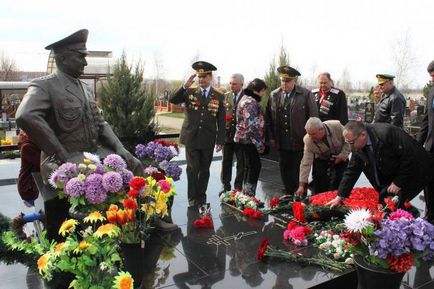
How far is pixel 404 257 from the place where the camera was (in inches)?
93.7

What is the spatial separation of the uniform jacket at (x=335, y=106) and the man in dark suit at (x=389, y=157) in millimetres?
2050

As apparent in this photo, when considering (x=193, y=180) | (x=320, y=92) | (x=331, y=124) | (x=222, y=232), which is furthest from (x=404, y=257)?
(x=320, y=92)

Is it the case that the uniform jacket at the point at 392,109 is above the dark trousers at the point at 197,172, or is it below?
above

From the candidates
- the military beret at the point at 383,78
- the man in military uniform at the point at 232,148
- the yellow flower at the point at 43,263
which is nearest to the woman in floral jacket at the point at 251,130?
the man in military uniform at the point at 232,148

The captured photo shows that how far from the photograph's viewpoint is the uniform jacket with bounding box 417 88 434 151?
4445 millimetres

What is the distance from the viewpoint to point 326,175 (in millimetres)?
5301

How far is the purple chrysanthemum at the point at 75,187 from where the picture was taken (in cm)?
243

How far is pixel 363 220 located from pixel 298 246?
4.55ft

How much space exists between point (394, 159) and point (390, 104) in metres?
2.19

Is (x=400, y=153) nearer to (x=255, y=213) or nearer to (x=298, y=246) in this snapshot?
(x=298, y=246)

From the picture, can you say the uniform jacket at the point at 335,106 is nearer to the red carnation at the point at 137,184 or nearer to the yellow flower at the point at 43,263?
the red carnation at the point at 137,184

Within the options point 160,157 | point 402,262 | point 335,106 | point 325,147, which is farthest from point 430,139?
point 160,157

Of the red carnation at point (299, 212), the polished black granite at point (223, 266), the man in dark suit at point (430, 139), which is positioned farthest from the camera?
the man in dark suit at point (430, 139)

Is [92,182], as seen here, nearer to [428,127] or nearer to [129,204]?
[129,204]
